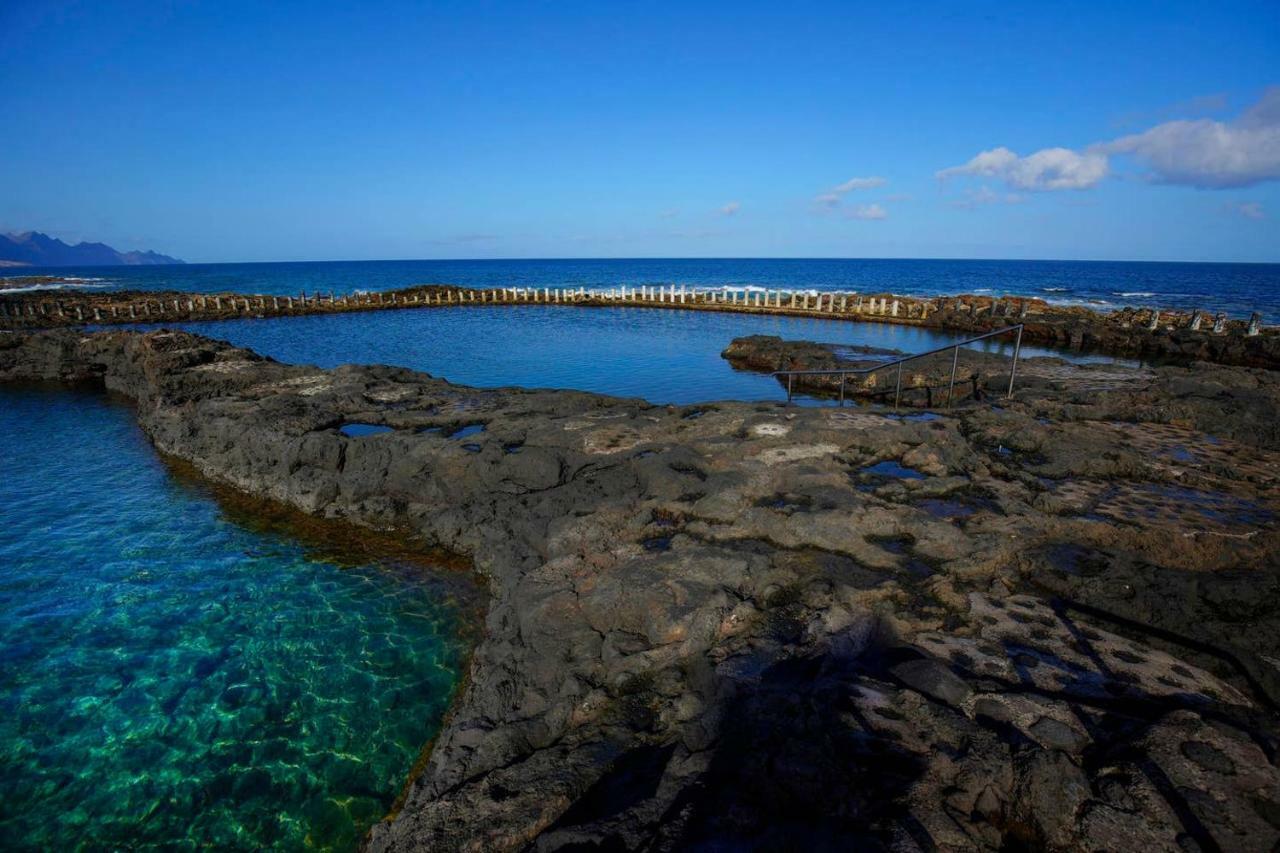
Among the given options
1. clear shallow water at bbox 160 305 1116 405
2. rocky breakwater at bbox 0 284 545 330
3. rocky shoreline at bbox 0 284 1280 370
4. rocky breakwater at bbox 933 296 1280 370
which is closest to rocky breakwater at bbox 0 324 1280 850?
clear shallow water at bbox 160 305 1116 405

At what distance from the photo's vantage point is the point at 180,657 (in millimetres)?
8242

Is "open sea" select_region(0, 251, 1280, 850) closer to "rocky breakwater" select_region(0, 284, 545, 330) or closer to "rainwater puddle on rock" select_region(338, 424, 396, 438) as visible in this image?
"rainwater puddle on rock" select_region(338, 424, 396, 438)

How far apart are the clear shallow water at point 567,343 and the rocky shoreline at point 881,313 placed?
255cm

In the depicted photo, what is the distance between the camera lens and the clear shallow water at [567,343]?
79.7 feet

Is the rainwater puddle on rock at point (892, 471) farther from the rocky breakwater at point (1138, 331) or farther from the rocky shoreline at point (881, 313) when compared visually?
the rocky shoreline at point (881, 313)

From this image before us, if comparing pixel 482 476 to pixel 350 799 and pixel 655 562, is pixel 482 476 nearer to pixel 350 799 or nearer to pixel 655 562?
pixel 655 562

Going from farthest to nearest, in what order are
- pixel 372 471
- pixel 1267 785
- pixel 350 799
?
1. pixel 372 471
2. pixel 350 799
3. pixel 1267 785

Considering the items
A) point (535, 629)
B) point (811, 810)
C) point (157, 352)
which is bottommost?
point (535, 629)

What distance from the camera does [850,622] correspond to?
20.4ft

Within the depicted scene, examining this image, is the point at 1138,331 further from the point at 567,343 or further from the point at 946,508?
the point at 946,508

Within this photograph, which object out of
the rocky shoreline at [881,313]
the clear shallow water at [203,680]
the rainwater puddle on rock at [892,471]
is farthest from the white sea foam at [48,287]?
the rainwater puddle on rock at [892,471]

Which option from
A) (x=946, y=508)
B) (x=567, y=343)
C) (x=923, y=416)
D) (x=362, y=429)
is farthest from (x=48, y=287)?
(x=946, y=508)

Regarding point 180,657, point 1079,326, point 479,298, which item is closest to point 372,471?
point 180,657

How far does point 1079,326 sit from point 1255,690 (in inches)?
1418
